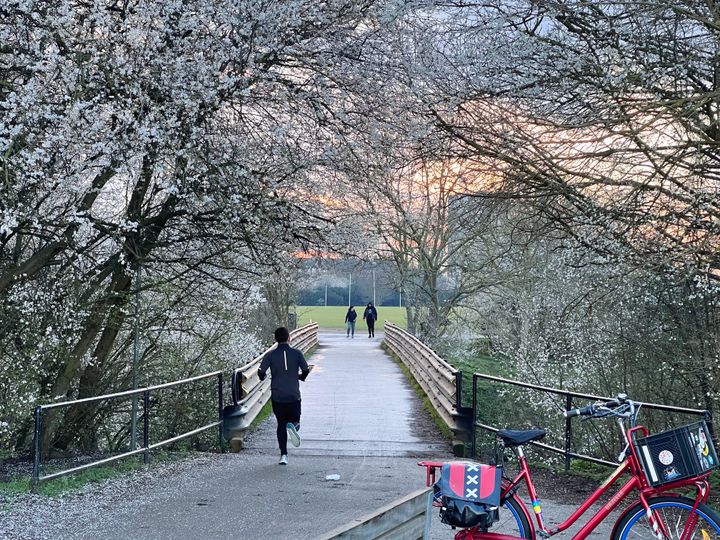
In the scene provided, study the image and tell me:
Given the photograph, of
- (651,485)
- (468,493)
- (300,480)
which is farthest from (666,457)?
(300,480)

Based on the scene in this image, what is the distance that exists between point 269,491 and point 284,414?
6.51 ft

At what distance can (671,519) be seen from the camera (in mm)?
5434

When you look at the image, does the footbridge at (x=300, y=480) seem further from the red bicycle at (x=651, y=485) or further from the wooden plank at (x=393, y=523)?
the red bicycle at (x=651, y=485)

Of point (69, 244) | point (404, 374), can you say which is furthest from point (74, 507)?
point (404, 374)

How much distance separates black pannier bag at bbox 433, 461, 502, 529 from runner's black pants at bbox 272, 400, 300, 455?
6137 millimetres

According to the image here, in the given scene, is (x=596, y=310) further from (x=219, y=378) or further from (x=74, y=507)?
(x=74, y=507)

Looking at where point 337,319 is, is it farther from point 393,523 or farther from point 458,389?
point 393,523

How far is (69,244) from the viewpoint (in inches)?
508

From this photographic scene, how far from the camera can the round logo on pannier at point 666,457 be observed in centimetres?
530

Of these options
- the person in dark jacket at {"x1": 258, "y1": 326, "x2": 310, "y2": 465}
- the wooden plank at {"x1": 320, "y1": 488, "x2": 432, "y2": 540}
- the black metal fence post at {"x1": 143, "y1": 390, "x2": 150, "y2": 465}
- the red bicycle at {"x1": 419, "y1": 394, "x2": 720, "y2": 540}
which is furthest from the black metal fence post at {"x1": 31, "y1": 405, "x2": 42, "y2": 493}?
the wooden plank at {"x1": 320, "y1": 488, "x2": 432, "y2": 540}

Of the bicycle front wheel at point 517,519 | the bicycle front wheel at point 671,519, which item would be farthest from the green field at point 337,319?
the bicycle front wheel at point 671,519

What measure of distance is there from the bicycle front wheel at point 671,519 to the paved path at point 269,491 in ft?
6.65

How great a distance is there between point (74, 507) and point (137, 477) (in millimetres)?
1808

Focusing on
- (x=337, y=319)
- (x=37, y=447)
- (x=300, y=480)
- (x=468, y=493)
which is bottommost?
(x=337, y=319)
